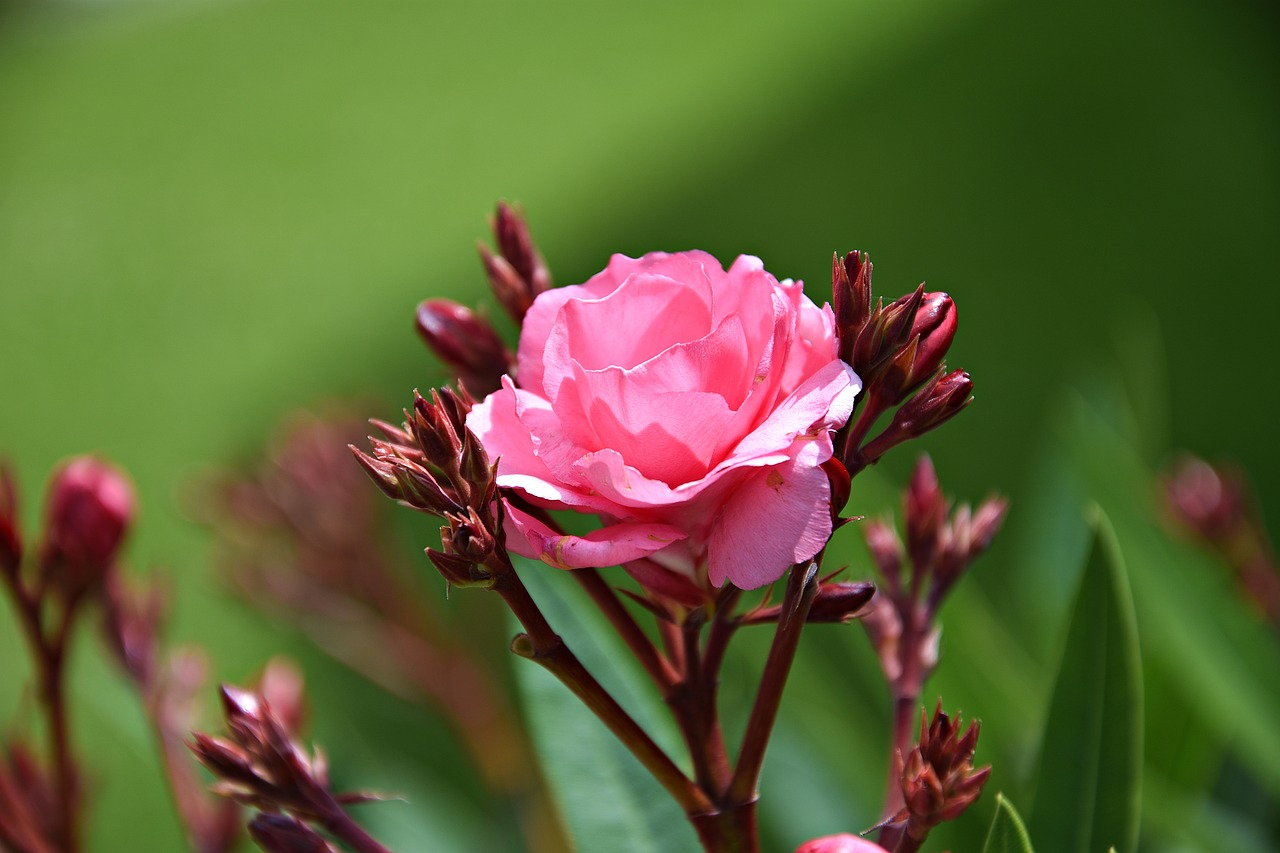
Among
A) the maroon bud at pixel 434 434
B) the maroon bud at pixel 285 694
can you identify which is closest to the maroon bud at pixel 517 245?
the maroon bud at pixel 434 434

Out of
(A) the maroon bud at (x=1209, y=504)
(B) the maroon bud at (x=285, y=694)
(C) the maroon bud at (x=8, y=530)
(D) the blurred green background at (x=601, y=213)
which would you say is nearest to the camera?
(C) the maroon bud at (x=8, y=530)

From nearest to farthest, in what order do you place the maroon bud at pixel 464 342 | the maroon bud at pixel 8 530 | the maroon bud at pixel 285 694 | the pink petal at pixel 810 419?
the pink petal at pixel 810 419 < the maroon bud at pixel 464 342 < the maroon bud at pixel 8 530 < the maroon bud at pixel 285 694

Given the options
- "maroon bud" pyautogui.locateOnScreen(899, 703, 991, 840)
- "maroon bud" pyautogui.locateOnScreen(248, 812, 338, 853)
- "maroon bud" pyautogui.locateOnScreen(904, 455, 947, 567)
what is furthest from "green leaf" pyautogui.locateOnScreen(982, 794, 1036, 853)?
"maroon bud" pyautogui.locateOnScreen(248, 812, 338, 853)

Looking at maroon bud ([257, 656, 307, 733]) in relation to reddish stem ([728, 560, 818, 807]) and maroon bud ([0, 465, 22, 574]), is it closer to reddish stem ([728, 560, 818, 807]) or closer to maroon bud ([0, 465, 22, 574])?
maroon bud ([0, 465, 22, 574])

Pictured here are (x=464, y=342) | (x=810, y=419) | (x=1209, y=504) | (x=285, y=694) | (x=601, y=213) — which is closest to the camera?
(x=810, y=419)

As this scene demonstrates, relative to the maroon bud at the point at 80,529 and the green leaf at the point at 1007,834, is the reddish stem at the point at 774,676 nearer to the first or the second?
the green leaf at the point at 1007,834

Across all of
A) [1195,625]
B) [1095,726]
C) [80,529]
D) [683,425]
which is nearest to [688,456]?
[683,425]

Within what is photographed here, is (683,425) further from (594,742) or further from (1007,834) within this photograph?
(594,742)
